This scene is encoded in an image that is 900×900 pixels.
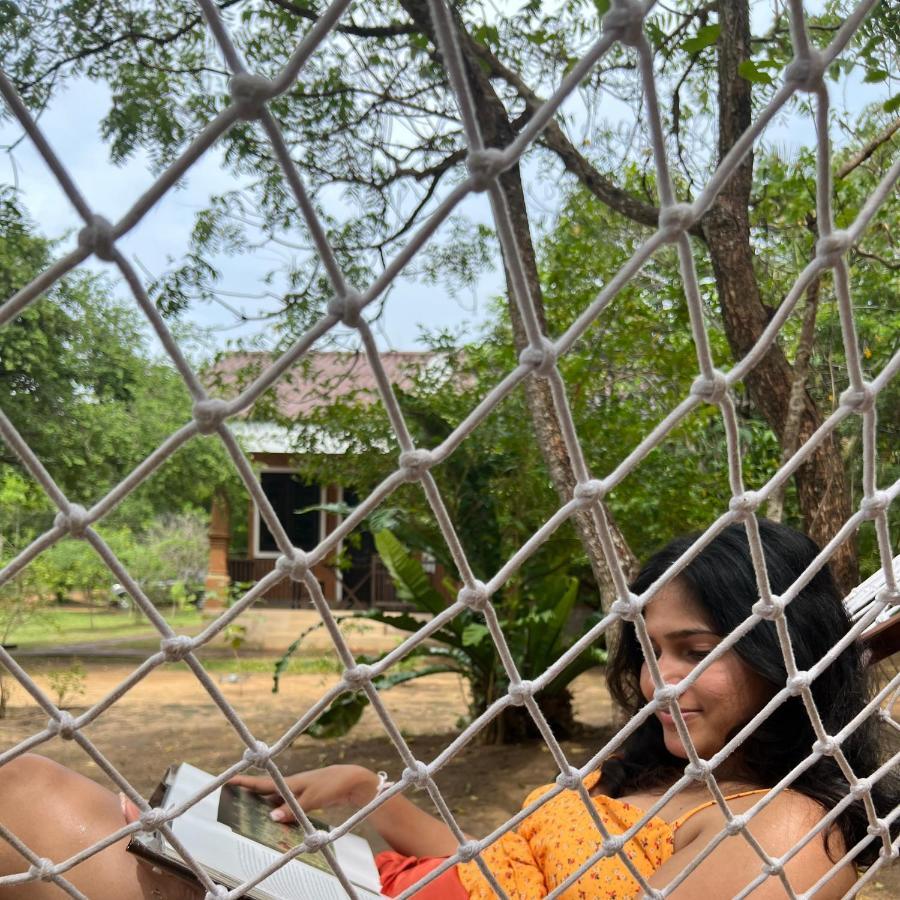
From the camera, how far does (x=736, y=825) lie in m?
0.96

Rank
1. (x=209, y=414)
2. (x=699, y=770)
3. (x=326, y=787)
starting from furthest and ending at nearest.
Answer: (x=326, y=787)
(x=699, y=770)
(x=209, y=414)

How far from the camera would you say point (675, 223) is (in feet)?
2.57

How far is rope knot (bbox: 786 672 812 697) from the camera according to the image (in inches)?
38.7

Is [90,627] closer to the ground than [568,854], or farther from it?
closer to the ground

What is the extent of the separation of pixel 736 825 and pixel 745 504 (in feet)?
1.02

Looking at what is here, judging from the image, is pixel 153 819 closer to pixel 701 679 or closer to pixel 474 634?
pixel 701 679

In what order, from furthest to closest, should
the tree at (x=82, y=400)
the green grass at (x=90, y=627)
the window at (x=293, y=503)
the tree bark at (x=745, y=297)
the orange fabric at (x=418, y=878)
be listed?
1. the window at (x=293, y=503)
2. the green grass at (x=90, y=627)
3. the tree at (x=82, y=400)
4. the tree bark at (x=745, y=297)
5. the orange fabric at (x=418, y=878)

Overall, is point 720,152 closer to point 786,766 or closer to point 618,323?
point 618,323

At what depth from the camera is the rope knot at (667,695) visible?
38.0 inches

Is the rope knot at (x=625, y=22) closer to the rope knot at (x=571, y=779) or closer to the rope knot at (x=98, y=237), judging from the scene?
the rope knot at (x=98, y=237)

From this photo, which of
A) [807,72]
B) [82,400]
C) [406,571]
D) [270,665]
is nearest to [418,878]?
[807,72]

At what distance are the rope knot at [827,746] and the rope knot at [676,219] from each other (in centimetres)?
54

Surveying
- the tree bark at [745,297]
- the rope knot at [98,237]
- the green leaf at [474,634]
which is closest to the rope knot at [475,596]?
the rope knot at [98,237]

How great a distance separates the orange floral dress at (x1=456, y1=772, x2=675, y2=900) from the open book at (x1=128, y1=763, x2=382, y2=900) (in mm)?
158
